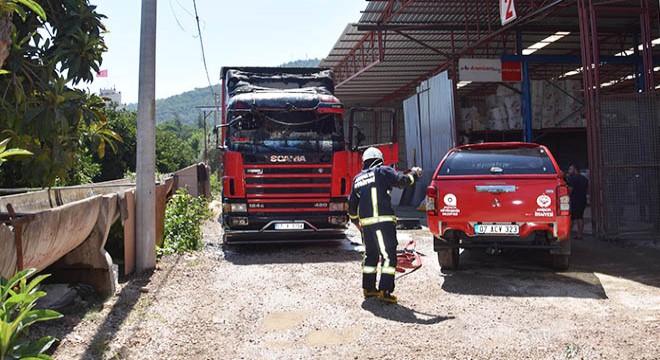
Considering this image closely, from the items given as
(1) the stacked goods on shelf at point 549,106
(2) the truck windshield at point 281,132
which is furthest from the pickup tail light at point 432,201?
(1) the stacked goods on shelf at point 549,106

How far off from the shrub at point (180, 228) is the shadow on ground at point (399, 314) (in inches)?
179

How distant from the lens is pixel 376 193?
6508 mm

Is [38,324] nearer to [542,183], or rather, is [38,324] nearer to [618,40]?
[542,183]

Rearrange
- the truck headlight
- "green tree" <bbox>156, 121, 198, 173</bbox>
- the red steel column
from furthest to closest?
"green tree" <bbox>156, 121, 198, 173</bbox> → the red steel column → the truck headlight

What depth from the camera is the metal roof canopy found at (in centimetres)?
1592

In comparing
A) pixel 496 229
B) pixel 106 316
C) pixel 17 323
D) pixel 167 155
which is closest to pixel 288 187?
pixel 496 229

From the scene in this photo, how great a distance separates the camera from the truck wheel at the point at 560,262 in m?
7.74

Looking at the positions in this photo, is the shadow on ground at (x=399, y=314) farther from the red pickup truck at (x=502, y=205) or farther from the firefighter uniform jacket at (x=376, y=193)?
the red pickup truck at (x=502, y=205)

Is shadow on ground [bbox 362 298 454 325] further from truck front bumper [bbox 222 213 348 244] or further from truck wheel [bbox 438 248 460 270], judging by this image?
truck front bumper [bbox 222 213 348 244]

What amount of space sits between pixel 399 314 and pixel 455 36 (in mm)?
15224

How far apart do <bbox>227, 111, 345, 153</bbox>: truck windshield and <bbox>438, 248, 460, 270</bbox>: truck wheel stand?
3100 mm

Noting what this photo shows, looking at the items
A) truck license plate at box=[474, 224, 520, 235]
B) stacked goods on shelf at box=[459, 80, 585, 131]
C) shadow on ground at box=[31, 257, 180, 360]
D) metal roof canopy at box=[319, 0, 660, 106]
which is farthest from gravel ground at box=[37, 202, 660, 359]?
stacked goods on shelf at box=[459, 80, 585, 131]

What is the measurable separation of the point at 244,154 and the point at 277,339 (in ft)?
17.0

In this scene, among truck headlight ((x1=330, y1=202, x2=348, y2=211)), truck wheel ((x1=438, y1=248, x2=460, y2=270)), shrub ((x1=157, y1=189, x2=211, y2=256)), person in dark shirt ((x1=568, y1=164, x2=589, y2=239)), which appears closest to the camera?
truck wheel ((x1=438, y1=248, x2=460, y2=270))
